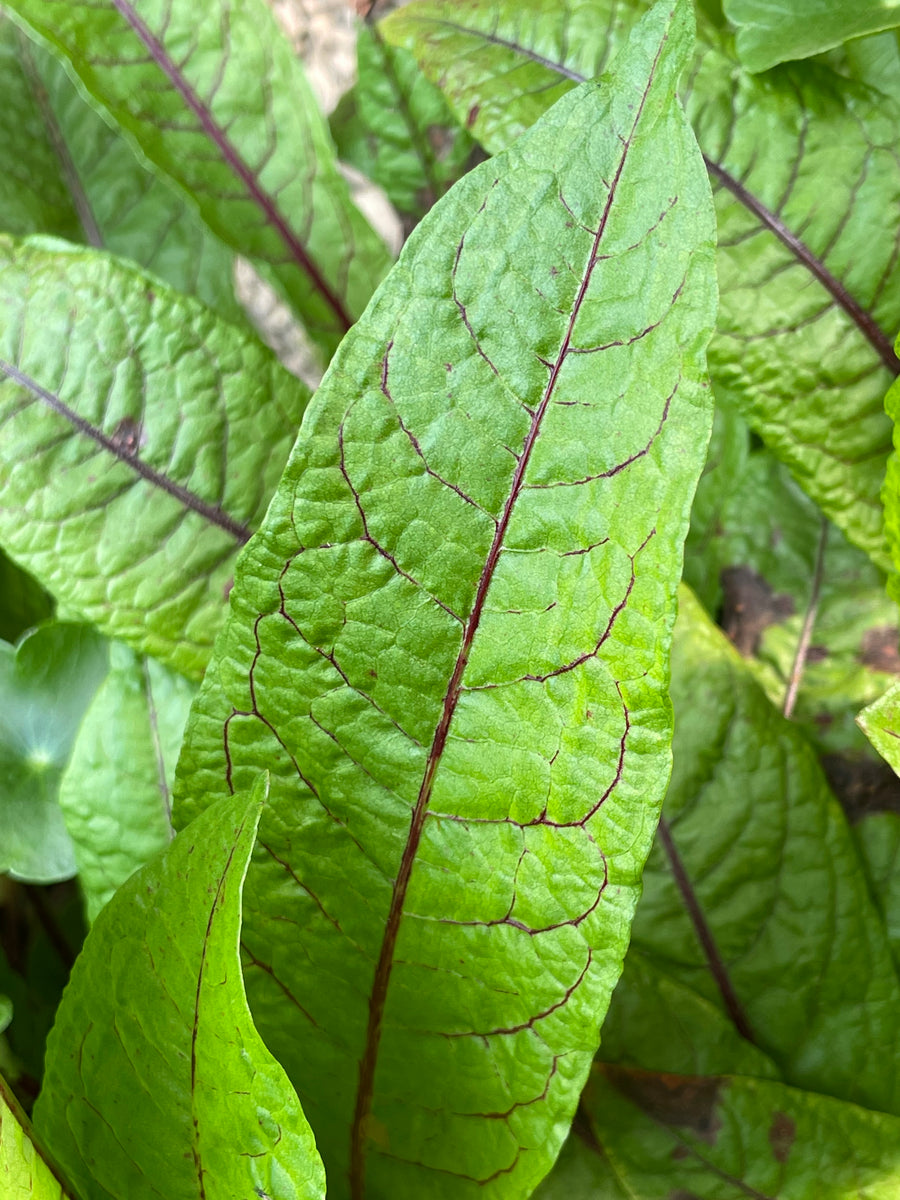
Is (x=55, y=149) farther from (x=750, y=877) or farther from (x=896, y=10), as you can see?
(x=750, y=877)

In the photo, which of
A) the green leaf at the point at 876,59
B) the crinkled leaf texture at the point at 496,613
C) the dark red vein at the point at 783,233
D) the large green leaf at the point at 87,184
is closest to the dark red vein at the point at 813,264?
the dark red vein at the point at 783,233

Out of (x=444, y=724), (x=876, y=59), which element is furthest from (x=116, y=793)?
(x=876, y=59)

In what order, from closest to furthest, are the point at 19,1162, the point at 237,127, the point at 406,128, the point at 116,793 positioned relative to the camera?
the point at 19,1162 < the point at 116,793 < the point at 237,127 < the point at 406,128

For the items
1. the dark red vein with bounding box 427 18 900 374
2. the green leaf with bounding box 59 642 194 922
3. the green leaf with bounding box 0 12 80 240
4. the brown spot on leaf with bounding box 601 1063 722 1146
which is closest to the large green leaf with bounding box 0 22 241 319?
the green leaf with bounding box 0 12 80 240

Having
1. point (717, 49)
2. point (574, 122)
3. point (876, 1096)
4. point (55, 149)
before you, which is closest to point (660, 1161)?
point (876, 1096)

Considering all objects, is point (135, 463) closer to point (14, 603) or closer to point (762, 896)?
point (14, 603)
